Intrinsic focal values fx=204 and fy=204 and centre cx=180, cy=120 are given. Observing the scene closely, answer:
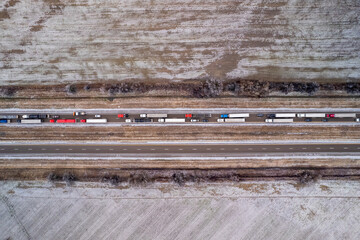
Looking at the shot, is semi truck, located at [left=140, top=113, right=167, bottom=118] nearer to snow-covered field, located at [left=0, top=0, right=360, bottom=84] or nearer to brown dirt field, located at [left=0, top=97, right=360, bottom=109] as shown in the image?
brown dirt field, located at [left=0, top=97, right=360, bottom=109]

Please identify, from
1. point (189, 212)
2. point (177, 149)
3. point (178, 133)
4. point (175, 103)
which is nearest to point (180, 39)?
point (175, 103)

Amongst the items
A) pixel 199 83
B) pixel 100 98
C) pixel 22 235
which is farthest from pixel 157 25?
pixel 22 235

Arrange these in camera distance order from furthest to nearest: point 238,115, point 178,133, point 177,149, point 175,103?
point 177,149 → point 178,133 → point 175,103 → point 238,115

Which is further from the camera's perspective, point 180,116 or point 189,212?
point 180,116

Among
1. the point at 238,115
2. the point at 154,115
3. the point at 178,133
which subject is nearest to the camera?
the point at 238,115

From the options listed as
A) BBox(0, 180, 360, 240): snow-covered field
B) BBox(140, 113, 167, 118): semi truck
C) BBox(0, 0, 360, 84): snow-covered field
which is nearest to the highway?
BBox(140, 113, 167, 118): semi truck

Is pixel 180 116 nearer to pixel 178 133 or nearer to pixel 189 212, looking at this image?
pixel 178 133

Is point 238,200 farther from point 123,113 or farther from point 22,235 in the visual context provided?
point 22,235
